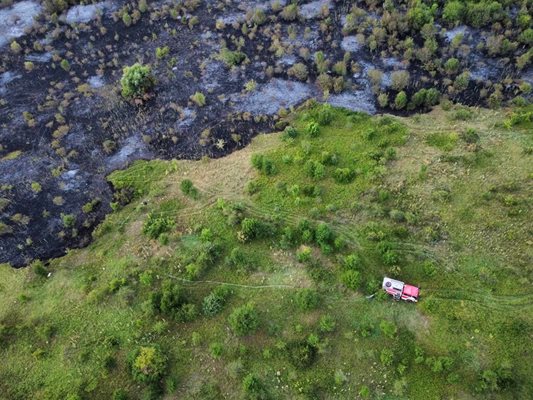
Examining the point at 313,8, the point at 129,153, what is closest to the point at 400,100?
the point at 313,8

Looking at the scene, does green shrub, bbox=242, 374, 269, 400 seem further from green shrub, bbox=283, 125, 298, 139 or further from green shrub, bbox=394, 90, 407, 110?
green shrub, bbox=394, 90, 407, 110

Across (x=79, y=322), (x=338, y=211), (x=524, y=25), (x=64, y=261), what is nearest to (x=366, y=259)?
(x=338, y=211)

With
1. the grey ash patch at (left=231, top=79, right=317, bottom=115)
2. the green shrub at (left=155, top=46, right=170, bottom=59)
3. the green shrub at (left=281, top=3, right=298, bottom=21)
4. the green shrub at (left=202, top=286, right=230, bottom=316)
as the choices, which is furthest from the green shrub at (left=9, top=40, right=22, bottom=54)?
the green shrub at (left=202, top=286, right=230, bottom=316)

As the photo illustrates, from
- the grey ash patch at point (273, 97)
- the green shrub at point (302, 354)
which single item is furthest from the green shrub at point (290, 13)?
the green shrub at point (302, 354)

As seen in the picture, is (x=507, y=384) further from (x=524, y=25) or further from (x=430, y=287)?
(x=524, y=25)

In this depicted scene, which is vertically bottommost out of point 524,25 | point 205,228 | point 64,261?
point 64,261

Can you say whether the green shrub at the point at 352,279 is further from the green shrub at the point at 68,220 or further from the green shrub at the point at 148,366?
the green shrub at the point at 68,220
